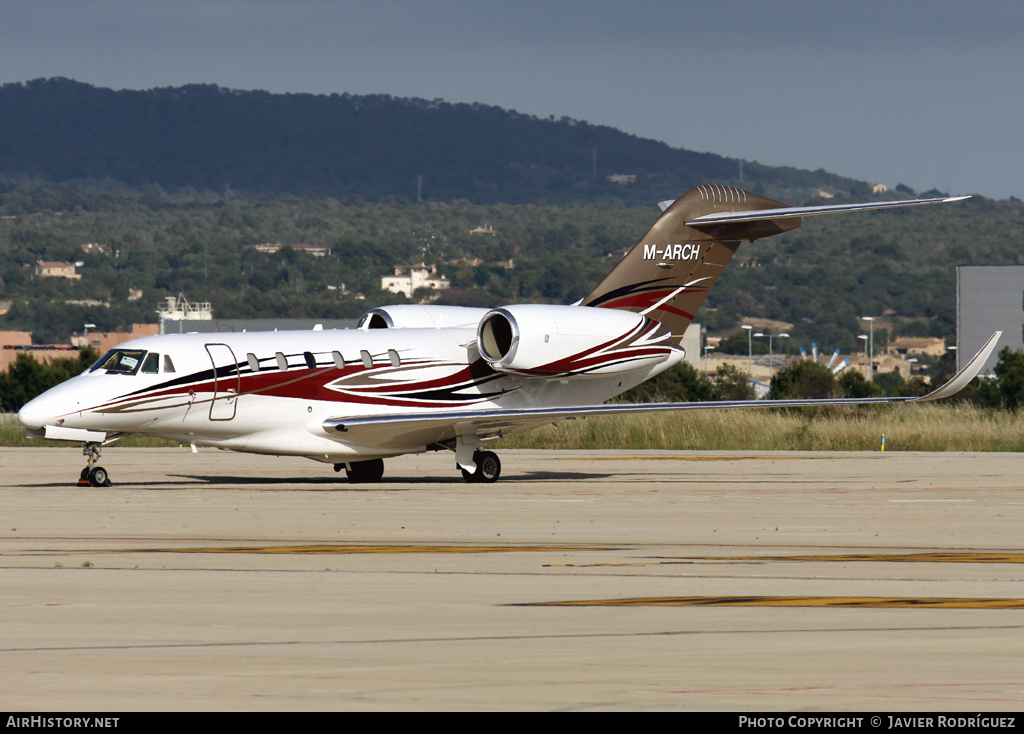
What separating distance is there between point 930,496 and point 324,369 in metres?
11.0

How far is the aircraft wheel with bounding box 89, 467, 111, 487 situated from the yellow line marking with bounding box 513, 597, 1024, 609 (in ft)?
51.9

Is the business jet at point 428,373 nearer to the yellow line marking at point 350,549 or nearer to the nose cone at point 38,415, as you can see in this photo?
the nose cone at point 38,415

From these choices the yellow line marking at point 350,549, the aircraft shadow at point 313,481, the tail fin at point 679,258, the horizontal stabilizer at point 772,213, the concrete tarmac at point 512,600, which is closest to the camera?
the concrete tarmac at point 512,600

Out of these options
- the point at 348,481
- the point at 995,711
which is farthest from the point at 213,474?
the point at 995,711

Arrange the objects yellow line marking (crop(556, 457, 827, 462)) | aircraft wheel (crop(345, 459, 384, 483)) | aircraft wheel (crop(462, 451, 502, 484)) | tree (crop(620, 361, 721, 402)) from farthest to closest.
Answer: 1. tree (crop(620, 361, 721, 402))
2. yellow line marking (crop(556, 457, 827, 462))
3. aircraft wheel (crop(345, 459, 384, 483))
4. aircraft wheel (crop(462, 451, 502, 484))

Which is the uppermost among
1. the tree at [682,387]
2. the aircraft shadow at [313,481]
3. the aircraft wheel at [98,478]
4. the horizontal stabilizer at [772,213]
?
the horizontal stabilizer at [772,213]

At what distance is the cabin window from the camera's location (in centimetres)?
2547

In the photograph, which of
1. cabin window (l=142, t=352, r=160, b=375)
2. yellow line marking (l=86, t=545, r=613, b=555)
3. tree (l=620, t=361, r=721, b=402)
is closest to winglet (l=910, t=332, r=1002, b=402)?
yellow line marking (l=86, t=545, r=613, b=555)

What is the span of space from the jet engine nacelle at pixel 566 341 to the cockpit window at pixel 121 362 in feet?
21.6

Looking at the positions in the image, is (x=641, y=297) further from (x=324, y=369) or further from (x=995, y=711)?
(x=995, y=711)

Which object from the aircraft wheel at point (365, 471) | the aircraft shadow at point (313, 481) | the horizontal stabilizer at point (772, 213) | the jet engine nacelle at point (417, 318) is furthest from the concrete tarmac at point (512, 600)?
the jet engine nacelle at point (417, 318)

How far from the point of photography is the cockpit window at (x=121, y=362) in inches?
1002

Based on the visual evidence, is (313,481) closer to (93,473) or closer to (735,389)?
(93,473)

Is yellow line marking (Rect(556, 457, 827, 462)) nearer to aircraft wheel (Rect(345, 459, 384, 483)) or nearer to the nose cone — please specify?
aircraft wheel (Rect(345, 459, 384, 483))
